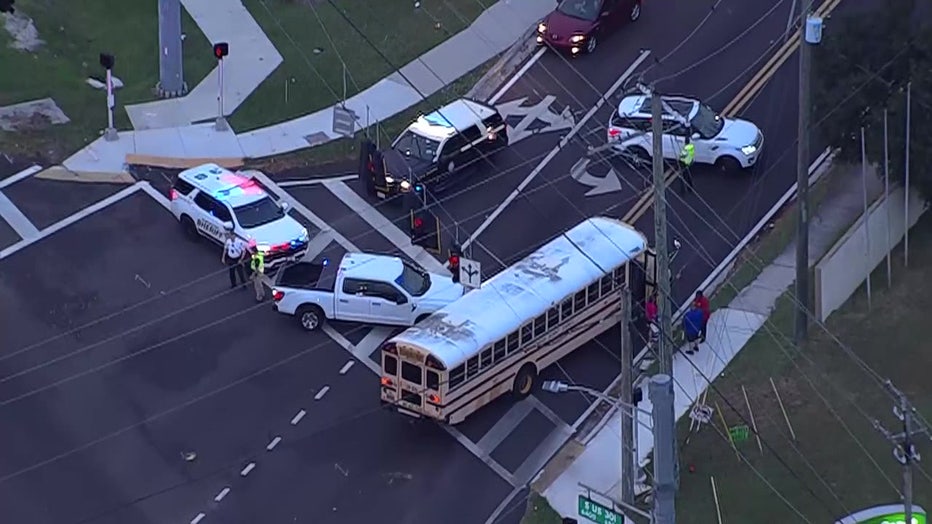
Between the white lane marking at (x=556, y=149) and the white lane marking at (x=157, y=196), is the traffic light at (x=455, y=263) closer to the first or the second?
the white lane marking at (x=556, y=149)

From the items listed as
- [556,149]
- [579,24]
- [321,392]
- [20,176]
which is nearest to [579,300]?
[321,392]

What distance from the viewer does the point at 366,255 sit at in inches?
1383

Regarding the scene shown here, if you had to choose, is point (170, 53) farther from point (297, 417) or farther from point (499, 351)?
point (499, 351)

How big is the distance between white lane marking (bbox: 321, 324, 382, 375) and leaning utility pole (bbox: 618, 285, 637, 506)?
6010 mm

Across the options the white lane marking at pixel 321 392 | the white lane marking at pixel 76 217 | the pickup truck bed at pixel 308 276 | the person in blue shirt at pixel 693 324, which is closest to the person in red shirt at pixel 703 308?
the person in blue shirt at pixel 693 324

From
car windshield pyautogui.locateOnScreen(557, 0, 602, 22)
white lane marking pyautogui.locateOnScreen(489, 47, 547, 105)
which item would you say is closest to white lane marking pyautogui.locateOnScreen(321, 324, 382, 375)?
white lane marking pyautogui.locateOnScreen(489, 47, 547, 105)

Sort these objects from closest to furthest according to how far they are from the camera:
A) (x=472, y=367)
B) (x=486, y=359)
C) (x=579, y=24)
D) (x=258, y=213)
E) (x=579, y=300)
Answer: (x=472, y=367), (x=486, y=359), (x=579, y=300), (x=258, y=213), (x=579, y=24)

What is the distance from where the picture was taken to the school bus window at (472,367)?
31203 mm

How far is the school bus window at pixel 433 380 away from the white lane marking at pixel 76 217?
36.4ft

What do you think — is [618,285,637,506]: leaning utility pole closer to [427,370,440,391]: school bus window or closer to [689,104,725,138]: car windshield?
[427,370,440,391]: school bus window

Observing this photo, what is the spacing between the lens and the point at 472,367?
103 feet

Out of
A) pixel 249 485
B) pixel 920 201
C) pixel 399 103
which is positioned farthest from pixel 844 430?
pixel 399 103

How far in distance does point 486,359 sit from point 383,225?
24.2 feet

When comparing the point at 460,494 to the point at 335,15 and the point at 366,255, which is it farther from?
the point at 335,15
